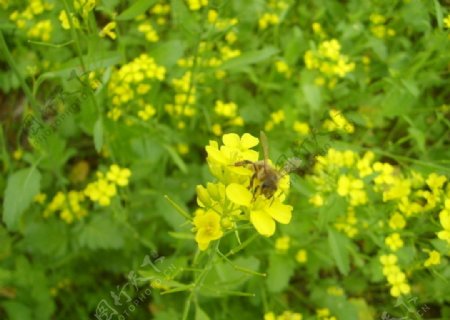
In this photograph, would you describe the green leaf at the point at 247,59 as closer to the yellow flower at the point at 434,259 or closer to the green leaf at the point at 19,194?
the green leaf at the point at 19,194

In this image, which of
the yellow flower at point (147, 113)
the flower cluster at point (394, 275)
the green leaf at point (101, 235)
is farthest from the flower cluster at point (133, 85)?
the flower cluster at point (394, 275)

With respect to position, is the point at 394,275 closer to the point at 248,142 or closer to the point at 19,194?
the point at 248,142

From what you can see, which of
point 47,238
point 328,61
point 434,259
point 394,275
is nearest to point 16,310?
point 47,238

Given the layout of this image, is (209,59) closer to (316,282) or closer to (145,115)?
(145,115)

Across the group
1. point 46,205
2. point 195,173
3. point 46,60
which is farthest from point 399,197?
point 46,60

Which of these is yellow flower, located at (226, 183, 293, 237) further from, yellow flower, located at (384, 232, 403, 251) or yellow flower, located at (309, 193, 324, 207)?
yellow flower, located at (384, 232, 403, 251)

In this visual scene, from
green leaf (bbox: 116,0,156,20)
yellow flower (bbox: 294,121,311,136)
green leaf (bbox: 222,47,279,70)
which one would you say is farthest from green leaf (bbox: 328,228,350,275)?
green leaf (bbox: 116,0,156,20)
